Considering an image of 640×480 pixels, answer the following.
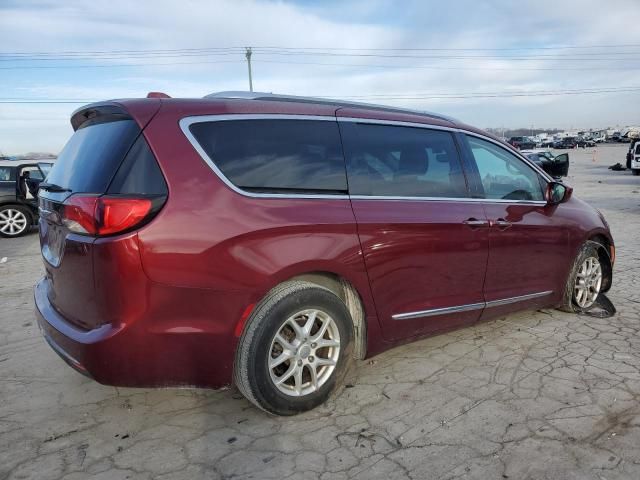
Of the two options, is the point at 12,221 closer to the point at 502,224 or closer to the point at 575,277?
Answer: the point at 502,224

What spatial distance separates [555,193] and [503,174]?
0.56m

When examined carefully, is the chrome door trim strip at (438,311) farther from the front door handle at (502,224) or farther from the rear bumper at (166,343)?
the rear bumper at (166,343)

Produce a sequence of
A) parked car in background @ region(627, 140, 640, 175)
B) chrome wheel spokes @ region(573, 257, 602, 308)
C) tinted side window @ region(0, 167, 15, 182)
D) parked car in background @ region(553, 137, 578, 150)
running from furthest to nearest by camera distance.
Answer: parked car in background @ region(553, 137, 578, 150), parked car in background @ region(627, 140, 640, 175), tinted side window @ region(0, 167, 15, 182), chrome wheel spokes @ region(573, 257, 602, 308)

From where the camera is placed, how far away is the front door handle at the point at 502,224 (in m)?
3.77

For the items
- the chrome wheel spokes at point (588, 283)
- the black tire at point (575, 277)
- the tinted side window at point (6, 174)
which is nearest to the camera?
the black tire at point (575, 277)

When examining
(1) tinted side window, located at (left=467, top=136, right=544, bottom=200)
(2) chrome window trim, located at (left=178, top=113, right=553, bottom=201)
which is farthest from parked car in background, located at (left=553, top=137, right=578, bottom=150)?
(2) chrome window trim, located at (left=178, top=113, right=553, bottom=201)

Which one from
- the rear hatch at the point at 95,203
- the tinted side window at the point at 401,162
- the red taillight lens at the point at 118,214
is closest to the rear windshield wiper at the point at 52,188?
the rear hatch at the point at 95,203

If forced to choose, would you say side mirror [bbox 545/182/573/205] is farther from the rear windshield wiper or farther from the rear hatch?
the rear windshield wiper

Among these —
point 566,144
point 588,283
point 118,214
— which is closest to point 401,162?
point 118,214

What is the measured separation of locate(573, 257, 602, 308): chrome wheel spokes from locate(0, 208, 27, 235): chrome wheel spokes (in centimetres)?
1081

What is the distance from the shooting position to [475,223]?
143 inches

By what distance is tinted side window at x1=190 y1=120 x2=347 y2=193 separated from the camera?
2.72m

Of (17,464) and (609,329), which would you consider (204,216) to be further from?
(609,329)

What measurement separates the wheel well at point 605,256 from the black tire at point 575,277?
0.22ft
